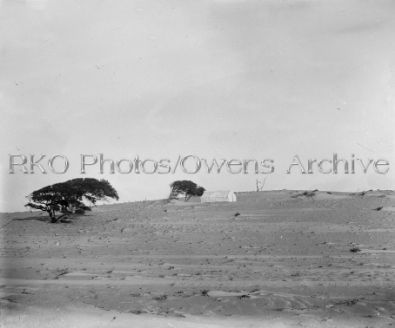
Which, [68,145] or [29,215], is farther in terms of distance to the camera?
[29,215]

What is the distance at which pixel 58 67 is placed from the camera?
36.7ft

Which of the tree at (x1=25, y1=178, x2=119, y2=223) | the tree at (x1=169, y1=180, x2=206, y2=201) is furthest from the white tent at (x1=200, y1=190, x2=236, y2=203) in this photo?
the tree at (x1=25, y1=178, x2=119, y2=223)

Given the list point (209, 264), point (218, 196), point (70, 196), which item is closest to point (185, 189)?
point (218, 196)

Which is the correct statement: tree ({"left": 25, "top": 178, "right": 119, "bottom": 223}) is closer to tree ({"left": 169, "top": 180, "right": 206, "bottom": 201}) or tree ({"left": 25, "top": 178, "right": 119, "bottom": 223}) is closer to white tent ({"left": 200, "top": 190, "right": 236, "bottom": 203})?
tree ({"left": 169, "top": 180, "right": 206, "bottom": 201})

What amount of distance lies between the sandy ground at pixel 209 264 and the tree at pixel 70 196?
36 centimetres

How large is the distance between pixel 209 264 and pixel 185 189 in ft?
6.01

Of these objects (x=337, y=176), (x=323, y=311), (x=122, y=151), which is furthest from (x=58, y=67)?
(x=323, y=311)

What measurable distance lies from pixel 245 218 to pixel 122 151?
407 centimetres

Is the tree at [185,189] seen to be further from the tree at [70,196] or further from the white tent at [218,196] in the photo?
the tree at [70,196]

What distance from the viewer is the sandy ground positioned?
823 centimetres

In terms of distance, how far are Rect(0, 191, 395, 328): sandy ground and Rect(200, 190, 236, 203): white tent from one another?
0.30m

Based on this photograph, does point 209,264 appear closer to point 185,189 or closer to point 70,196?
point 185,189

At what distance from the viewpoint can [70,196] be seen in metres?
12.5

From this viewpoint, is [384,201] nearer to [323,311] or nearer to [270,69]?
[270,69]
